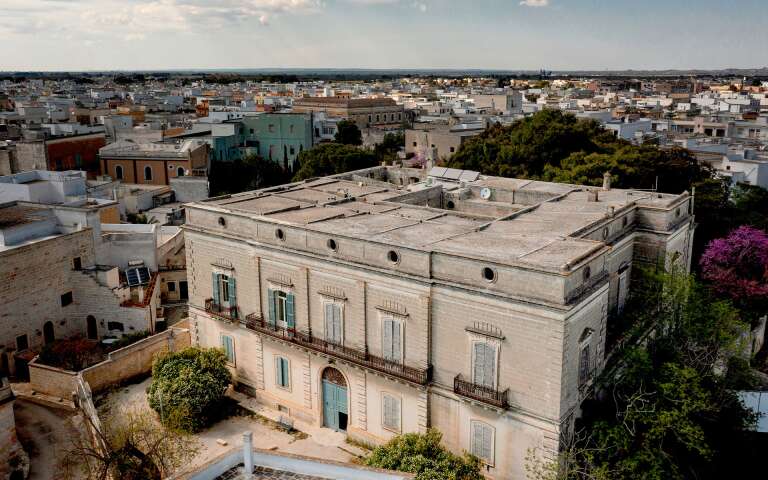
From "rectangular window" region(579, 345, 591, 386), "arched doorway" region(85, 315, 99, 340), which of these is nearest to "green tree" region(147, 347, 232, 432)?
"arched doorway" region(85, 315, 99, 340)

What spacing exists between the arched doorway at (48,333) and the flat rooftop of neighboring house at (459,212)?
996cm

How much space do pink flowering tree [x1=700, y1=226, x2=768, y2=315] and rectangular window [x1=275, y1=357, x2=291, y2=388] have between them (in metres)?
21.1

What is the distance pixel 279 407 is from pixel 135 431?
6671mm

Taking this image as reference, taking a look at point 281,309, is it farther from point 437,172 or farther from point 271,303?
point 437,172

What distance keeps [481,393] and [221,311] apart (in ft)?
38.8

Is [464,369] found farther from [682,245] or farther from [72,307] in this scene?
[72,307]

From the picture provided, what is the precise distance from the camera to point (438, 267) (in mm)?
20969

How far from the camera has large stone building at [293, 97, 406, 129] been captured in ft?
318

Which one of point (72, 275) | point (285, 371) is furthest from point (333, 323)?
point (72, 275)

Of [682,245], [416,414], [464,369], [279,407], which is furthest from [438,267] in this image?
[682,245]

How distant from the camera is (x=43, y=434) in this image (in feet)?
82.9

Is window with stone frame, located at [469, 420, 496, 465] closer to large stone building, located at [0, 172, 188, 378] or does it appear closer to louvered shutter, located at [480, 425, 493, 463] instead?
louvered shutter, located at [480, 425, 493, 463]

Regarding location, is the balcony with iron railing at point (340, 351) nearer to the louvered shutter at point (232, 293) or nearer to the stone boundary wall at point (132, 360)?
the louvered shutter at point (232, 293)

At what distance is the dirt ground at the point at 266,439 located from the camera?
76.9 ft
